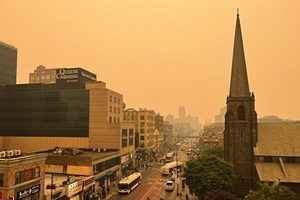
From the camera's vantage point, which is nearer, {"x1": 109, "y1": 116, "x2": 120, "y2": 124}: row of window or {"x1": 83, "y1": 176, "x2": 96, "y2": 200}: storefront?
{"x1": 83, "y1": 176, "x2": 96, "y2": 200}: storefront

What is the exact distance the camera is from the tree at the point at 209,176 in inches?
2363

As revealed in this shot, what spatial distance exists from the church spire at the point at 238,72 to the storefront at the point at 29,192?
43585 millimetres

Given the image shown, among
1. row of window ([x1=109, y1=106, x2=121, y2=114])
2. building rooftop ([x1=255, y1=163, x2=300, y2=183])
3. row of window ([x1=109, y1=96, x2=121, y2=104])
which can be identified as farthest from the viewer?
row of window ([x1=109, y1=96, x2=121, y2=104])

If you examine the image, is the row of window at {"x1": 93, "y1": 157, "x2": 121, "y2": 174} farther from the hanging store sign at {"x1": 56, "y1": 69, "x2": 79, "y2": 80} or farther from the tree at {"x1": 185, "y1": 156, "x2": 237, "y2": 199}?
the hanging store sign at {"x1": 56, "y1": 69, "x2": 79, "y2": 80}

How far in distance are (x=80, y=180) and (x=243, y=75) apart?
4160cm

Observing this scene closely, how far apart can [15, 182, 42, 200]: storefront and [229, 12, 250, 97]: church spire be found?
143 ft

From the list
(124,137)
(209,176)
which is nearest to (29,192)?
(209,176)

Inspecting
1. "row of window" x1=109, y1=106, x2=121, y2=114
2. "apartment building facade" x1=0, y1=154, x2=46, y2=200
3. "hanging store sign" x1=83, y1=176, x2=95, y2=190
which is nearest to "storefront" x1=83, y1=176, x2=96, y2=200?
"hanging store sign" x1=83, y1=176, x2=95, y2=190

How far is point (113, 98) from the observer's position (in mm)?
111188

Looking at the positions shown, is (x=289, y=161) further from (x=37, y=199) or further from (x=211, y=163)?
(x=37, y=199)

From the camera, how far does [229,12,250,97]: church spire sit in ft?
232

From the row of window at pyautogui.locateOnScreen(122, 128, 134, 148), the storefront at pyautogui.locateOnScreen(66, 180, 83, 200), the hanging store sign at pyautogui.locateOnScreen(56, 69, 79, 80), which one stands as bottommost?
the storefront at pyautogui.locateOnScreen(66, 180, 83, 200)

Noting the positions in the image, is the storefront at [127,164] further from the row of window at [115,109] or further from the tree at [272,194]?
the tree at [272,194]

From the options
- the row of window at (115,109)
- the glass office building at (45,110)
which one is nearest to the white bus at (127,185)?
the glass office building at (45,110)
